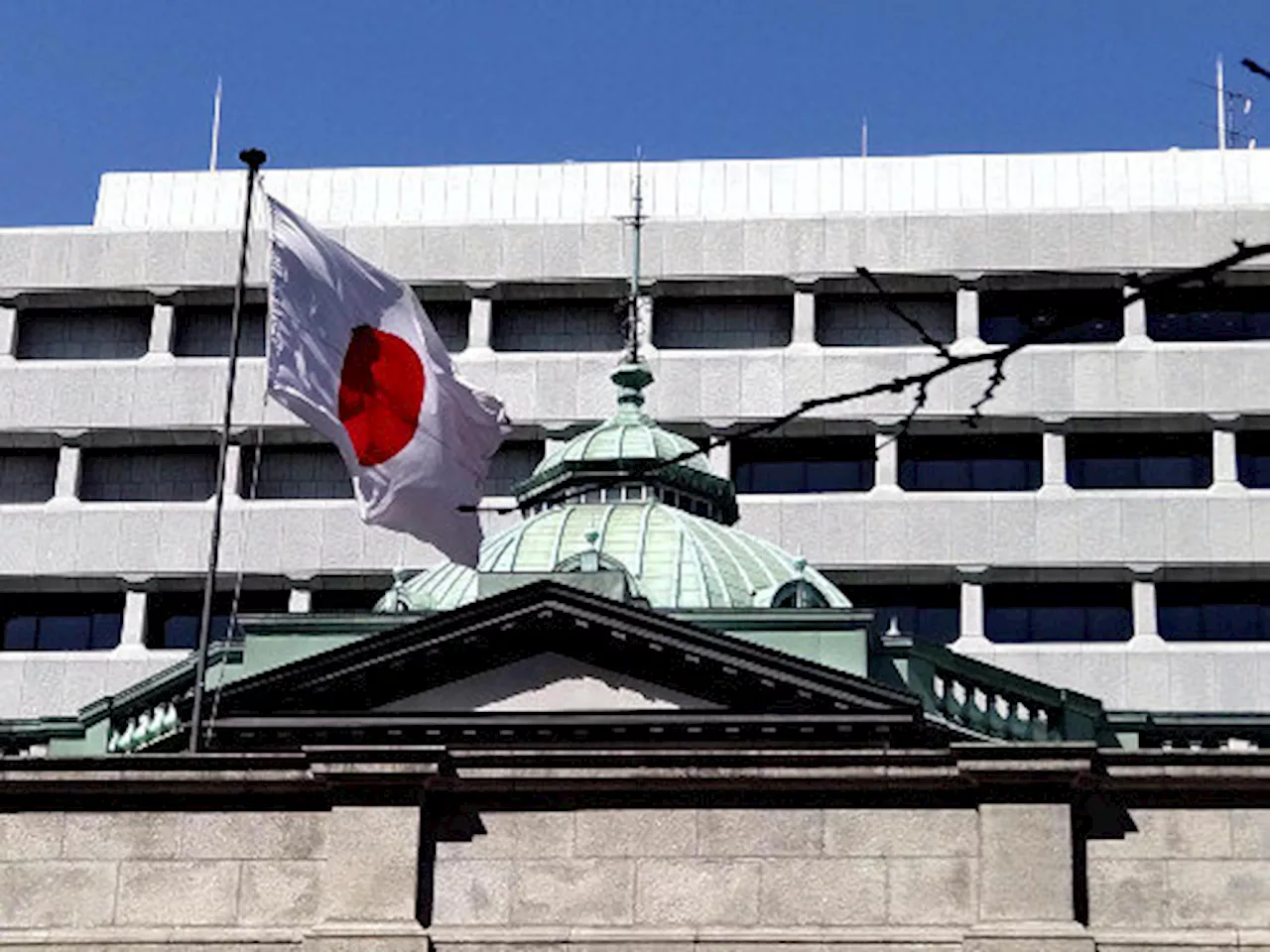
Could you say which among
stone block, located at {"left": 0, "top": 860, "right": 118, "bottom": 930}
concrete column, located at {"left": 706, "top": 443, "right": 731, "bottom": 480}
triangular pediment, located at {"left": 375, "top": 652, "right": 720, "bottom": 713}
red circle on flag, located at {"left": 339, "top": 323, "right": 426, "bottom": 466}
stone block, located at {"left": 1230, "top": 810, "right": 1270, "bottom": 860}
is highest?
concrete column, located at {"left": 706, "top": 443, "right": 731, "bottom": 480}

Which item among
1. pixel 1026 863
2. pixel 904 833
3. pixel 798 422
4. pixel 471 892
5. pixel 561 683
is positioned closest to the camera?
pixel 1026 863

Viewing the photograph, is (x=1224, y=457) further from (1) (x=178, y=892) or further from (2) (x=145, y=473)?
(1) (x=178, y=892)

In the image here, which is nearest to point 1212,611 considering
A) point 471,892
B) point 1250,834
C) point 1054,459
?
point 1054,459

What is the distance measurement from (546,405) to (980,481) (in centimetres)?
1020

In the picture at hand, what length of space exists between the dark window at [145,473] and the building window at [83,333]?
106 inches

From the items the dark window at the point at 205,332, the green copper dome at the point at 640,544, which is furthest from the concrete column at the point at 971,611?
the dark window at the point at 205,332

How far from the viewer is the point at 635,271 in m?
59.9

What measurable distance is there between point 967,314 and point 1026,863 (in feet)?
161

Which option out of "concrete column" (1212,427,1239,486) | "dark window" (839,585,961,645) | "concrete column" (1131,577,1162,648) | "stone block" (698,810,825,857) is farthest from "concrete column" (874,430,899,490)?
"stone block" (698,810,825,857)

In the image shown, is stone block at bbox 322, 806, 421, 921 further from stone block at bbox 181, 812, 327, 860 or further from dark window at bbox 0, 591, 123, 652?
dark window at bbox 0, 591, 123, 652

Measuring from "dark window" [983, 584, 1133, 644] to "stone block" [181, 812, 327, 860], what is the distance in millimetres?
46431

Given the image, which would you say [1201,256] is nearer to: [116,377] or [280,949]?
[116,377]

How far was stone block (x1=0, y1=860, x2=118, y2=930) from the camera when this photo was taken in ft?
79.2

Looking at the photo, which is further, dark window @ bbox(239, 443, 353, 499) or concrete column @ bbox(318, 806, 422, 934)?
dark window @ bbox(239, 443, 353, 499)
